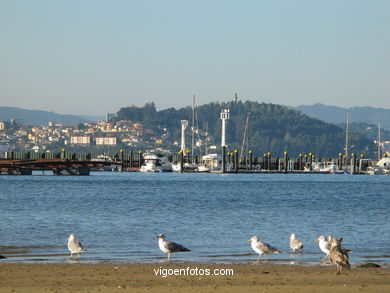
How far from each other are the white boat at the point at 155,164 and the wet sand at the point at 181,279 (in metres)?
167

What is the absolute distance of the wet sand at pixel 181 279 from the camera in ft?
57.9

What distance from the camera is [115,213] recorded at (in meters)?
47.9

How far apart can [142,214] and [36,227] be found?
439 inches

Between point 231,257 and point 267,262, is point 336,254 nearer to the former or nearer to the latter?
point 267,262

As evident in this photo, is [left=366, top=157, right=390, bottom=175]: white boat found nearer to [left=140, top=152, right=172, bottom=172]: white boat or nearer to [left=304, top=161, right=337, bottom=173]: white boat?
[left=304, top=161, right=337, bottom=173]: white boat

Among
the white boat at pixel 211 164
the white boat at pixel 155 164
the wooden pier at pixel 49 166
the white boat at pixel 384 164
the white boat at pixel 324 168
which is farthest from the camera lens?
the white boat at pixel 155 164

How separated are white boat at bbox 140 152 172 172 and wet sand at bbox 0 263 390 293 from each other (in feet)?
547

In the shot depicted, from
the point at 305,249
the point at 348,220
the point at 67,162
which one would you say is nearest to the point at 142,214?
the point at 348,220

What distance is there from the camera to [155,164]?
629 ft

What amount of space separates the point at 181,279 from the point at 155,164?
567 ft

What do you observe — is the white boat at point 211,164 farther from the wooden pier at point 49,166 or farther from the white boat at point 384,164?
the wooden pier at point 49,166

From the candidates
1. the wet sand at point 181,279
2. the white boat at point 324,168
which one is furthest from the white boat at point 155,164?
the wet sand at point 181,279

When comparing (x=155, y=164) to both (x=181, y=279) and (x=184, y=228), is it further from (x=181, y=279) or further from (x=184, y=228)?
(x=181, y=279)

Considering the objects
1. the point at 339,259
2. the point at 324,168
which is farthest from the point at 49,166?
the point at 339,259
